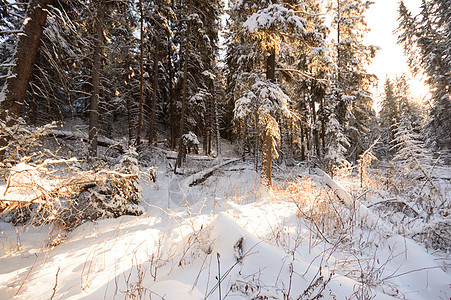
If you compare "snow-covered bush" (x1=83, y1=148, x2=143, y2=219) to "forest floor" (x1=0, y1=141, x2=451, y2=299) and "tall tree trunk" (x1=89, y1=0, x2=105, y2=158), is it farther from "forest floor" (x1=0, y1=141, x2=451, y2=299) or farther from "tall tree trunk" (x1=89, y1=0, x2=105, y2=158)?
"tall tree trunk" (x1=89, y1=0, x2=105, y2=158)

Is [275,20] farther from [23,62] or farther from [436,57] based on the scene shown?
[436,57]

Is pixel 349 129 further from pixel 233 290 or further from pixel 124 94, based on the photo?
pixel 124 94

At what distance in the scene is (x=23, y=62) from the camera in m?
3.99

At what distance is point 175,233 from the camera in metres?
3.44

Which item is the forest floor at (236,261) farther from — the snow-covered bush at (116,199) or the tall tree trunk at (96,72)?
the tall tree trunk at (96,72)

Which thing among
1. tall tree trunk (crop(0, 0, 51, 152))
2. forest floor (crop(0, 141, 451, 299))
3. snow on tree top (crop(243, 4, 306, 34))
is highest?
snow on tree top (crop(243, 4, 306, 34))

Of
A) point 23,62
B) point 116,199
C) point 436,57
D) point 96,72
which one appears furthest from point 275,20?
point 436,57

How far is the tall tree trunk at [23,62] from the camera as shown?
385 cm

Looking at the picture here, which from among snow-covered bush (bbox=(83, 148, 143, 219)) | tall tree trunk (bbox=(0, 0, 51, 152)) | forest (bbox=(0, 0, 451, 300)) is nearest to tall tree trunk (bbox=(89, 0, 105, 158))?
forest (bbox=(0, 0, 451, 300))

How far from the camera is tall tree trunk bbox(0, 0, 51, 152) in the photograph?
3.85 metres

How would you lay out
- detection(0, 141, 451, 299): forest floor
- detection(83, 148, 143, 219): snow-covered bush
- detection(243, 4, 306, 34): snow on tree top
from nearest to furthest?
1. detection(0, 141, 451, 299): forest floor
2. detection(83, 148, 143, 219): snow-covered bush
3. detection(243, 4, 306, 34): snow on tree top

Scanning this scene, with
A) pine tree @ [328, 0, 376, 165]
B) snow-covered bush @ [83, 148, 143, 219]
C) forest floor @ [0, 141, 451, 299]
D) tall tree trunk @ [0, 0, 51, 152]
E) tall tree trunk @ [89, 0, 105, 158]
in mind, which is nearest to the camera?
forest floor @ [0, 141, 451, 299]

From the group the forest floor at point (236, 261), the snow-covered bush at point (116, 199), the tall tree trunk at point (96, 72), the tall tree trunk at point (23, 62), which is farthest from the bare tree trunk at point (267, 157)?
the tall tree trunk at point (96, 72)

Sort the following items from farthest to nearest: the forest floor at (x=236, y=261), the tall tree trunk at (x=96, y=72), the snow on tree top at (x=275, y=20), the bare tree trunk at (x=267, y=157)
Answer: the tall tree trunk at (x=96, y=72) → the bare tree trunk at (x=267, y=157) → the snow on tree top at (x=275, y=20) → the forest floor at (x=236, y=261)
